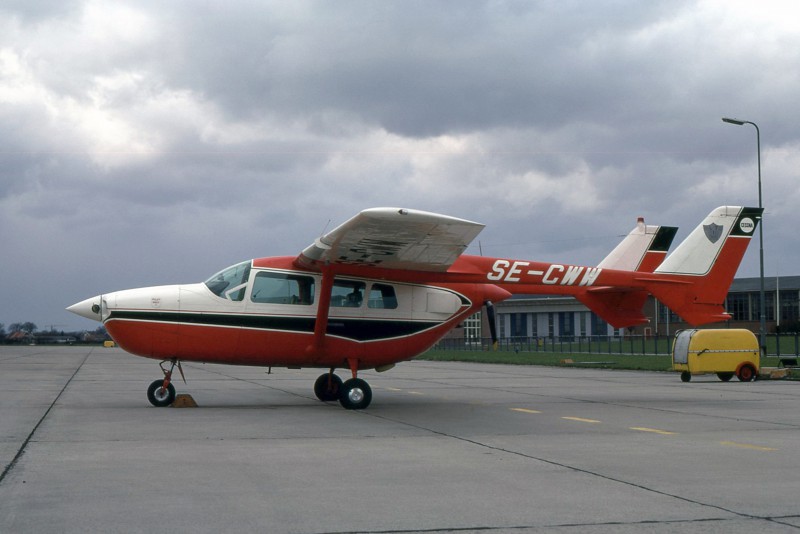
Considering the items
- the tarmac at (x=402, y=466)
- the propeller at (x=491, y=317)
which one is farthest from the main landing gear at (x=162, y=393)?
the propeller at (x=491, y=317)

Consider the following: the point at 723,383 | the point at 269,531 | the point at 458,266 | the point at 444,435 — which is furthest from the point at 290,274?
the point at 723,383

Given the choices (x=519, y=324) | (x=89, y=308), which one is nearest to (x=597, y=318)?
(x=519, y=324)

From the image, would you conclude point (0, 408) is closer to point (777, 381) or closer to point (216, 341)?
point (216, 341)

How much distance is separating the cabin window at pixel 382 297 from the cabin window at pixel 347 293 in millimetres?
190

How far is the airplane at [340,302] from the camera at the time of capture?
14.9m

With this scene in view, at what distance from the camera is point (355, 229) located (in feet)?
44.2

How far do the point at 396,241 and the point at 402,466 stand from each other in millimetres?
5909

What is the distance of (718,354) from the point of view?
24000 mm

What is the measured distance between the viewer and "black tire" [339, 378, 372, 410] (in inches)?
602

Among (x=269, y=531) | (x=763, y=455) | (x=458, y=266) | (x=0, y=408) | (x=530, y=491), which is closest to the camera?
(x=269, y=531)

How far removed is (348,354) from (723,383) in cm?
1222

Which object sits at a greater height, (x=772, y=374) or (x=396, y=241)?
(x=396, y=241)

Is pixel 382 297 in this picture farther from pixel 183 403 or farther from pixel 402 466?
pixel 402 466

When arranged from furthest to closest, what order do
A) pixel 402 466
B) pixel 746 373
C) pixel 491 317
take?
pixel 746 373 → pixel 491 317 → pixel 402 466
